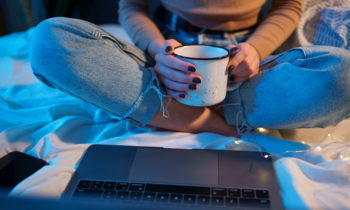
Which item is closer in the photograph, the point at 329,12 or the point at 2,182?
the point at 2,182

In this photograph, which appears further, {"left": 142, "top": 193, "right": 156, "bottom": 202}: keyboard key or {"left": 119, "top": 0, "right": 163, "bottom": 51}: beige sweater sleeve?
{"left": 119, "top": 0, "right": 163, "bottom": 51}: beige sweater sleeve

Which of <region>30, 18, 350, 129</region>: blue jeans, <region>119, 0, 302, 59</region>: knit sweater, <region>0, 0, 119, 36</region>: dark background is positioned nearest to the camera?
<region>30, 18, 350, 129</region>: blue jeans

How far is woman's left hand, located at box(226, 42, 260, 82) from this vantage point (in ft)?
1.97

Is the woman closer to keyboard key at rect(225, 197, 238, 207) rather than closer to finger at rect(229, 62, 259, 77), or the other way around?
finger at rect(229, 62, 259, 77)

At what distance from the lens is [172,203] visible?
47cm

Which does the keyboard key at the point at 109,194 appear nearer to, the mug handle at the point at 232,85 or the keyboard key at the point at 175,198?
the keyboard key at the point at 175,198

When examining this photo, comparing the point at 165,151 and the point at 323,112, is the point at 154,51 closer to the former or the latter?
the point at 165,151

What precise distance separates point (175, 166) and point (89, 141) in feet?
1.04

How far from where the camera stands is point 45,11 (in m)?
1.59

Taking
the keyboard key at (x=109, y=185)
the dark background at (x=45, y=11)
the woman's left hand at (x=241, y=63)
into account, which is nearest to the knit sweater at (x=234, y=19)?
the woman's left hand at (x=241, y=63)

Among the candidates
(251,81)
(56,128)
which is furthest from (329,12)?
(56,128)

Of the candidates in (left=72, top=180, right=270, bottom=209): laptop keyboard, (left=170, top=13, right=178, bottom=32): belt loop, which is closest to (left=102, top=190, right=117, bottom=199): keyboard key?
(left=72, top=180, right=270, bottom=209): laptop keyboard

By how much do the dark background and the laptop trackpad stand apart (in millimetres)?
1385

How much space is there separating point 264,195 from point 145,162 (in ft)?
0.88
